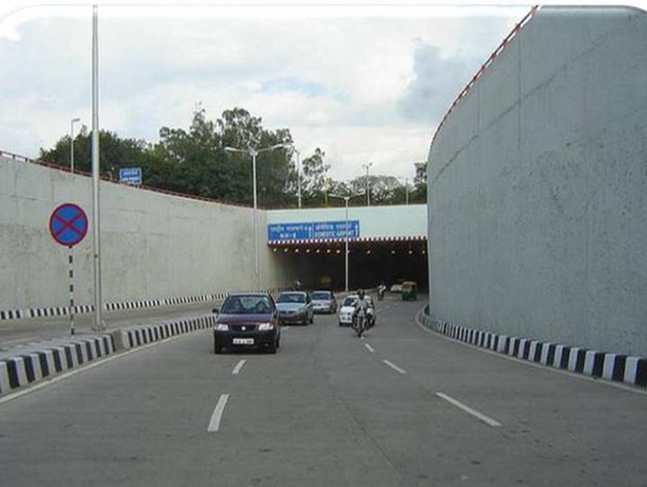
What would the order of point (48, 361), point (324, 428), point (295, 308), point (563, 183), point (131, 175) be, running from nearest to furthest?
point (324, 428) < point (48, 361) < point (563, 183) < point (295, 308) < point (131, 175)

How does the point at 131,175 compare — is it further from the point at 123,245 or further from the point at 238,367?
the point at 238,367

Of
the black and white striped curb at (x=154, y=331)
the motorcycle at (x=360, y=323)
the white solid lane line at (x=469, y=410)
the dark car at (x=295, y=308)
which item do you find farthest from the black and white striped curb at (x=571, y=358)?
the dark car at (x=295, y=308)

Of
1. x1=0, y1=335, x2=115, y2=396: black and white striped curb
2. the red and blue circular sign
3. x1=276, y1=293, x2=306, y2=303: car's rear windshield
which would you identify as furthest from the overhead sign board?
the red and blue circular sign

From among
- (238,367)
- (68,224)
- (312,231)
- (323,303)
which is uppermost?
(312,231)

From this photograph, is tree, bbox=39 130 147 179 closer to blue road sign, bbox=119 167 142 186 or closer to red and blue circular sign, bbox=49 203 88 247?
blue road sign, bbox=119 167 142 186

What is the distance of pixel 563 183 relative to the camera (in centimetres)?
1848

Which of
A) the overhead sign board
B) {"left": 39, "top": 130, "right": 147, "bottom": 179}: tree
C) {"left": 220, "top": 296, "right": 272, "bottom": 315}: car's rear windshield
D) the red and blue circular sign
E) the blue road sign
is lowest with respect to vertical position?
{"left": 220, "top": 296, "right": 272, "bottom": 315}: car's rear windshield

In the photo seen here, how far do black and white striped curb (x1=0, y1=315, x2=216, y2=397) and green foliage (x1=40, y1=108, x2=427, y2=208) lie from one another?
1892 inches

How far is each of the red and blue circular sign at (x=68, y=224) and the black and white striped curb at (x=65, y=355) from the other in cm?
233

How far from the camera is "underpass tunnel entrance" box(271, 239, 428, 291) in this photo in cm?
7944

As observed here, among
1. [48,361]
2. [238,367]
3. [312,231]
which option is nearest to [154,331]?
[238,367]

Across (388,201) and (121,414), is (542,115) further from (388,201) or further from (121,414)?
(388,201)

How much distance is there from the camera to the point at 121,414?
37.2 ft

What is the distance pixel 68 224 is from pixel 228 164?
74.3 metres
